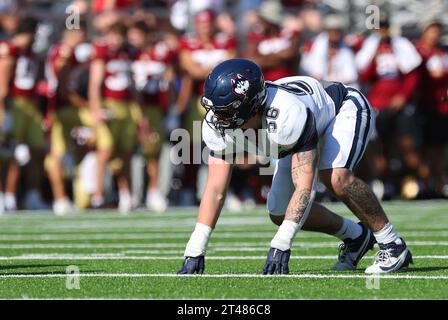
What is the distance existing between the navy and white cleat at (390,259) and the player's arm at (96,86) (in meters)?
6.49

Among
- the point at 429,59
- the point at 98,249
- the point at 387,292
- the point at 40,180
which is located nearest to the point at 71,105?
the point at 40,180

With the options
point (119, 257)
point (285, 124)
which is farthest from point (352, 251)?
point (119, 257)

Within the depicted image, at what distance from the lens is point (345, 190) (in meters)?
5.46

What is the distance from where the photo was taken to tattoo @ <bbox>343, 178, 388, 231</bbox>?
5.48 m

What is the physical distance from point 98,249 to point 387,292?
9.62ft

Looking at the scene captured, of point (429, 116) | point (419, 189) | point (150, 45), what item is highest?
point (150, 45)

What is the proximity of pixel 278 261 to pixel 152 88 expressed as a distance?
7.38 metres

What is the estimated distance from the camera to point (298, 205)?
528cm

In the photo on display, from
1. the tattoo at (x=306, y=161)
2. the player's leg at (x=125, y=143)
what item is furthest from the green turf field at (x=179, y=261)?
the player's leg at (x=125, y=143)

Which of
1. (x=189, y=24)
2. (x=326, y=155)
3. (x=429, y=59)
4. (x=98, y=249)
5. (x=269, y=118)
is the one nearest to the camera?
(x=269, y=118)

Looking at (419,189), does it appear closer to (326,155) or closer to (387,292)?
(326,155)

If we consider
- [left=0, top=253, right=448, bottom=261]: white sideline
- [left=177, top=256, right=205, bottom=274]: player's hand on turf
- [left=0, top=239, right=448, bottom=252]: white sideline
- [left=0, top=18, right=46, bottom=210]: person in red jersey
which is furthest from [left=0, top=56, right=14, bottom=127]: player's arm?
[left=177, top=256, right=205, bottom=274]: player's hand on turf

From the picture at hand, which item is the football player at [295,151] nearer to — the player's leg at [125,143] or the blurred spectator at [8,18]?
the player's leg at [125,143]

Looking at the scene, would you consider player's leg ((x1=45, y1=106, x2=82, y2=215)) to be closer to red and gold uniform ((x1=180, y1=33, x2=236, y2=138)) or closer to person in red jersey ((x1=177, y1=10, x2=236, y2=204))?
person in red jersey ((x1=177, y1=10, x2=236, y2=204))
